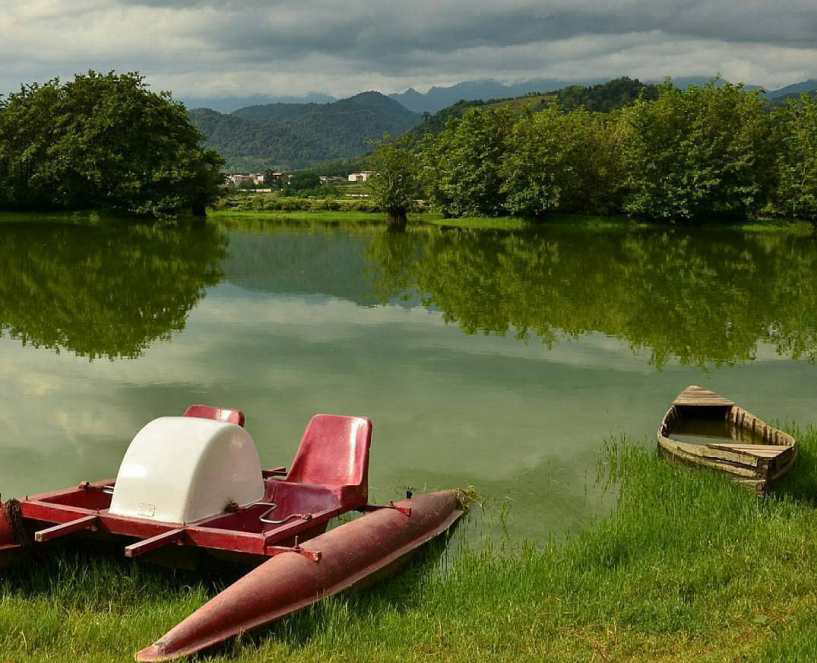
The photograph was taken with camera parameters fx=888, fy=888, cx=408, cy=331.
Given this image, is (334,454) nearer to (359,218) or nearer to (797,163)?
(797,163)

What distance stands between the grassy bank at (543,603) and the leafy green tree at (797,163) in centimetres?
6369

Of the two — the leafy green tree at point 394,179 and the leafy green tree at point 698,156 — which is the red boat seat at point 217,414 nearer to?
the leafy green tree at point 698,156

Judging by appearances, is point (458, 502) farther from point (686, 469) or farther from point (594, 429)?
point (594, 429)

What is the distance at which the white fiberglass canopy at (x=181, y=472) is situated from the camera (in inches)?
327

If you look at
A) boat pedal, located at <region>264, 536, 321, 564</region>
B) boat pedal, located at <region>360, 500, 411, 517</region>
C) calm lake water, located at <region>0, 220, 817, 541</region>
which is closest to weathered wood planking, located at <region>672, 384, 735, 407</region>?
calm lake water, located at <region>0, 220, 817, 541</region>

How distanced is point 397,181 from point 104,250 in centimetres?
4839

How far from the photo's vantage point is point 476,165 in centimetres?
7950

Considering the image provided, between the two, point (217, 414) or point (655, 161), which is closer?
point (217, 414)

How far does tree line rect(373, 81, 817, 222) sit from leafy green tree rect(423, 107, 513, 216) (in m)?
0.10

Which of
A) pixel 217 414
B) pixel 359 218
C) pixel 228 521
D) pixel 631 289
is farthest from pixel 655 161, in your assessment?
pixel 228 521

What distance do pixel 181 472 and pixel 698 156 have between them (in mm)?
69821

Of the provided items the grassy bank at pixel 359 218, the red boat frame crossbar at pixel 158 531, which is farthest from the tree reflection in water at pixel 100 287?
the grassy bank at pixel 359 218

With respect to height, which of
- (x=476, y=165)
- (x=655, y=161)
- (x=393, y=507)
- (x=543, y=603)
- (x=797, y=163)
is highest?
(x=476, y=165)

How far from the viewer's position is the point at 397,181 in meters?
89.8
